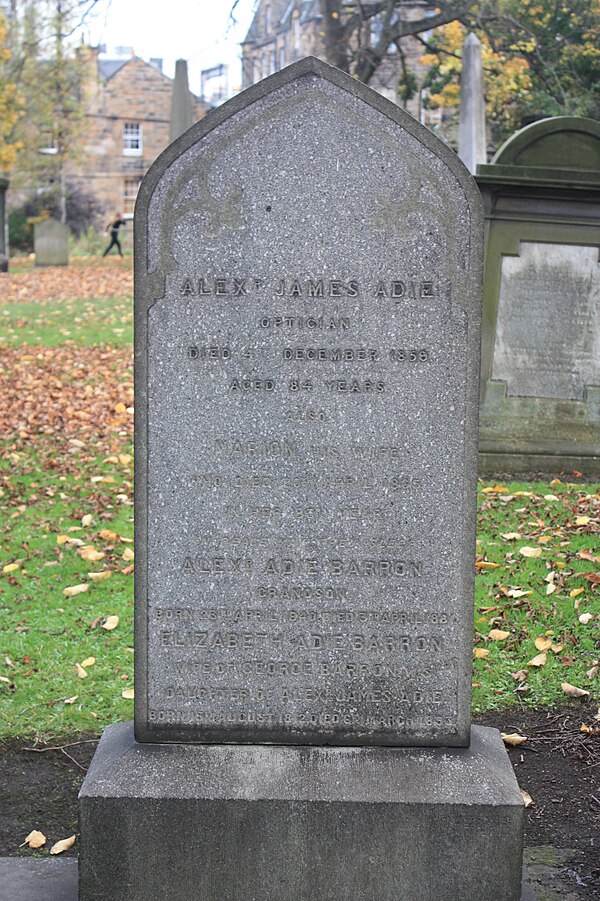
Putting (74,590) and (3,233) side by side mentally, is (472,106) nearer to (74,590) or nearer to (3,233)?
(74,590)

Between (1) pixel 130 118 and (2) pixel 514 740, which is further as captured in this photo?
(1) pixel 130 118

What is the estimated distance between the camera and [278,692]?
11.4ft

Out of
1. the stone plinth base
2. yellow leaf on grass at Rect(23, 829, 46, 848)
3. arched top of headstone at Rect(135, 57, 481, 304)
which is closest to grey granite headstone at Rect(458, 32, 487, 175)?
arched top of headstone at Rect(135, 57, 481, 304)

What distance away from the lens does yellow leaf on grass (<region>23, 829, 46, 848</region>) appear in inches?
157

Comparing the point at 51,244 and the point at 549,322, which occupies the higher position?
the point at 51,244

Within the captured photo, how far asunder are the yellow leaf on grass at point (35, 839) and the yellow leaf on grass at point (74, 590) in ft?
8.24

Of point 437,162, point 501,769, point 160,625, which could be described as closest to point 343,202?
point 437,162

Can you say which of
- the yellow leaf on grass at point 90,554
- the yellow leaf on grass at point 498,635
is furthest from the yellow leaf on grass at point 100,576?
the yellow leaf on grass at point 498,635

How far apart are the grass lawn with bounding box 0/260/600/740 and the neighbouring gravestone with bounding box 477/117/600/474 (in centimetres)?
49

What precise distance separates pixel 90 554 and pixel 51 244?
21.7 meters

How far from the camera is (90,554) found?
7059 mm

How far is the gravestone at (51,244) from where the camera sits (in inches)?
1075

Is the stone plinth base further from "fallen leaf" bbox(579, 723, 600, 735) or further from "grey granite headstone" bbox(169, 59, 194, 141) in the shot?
"grey granite headstone" bbox(169, 59, 194, 141)

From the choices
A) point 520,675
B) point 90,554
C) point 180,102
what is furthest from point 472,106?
point 520,675
